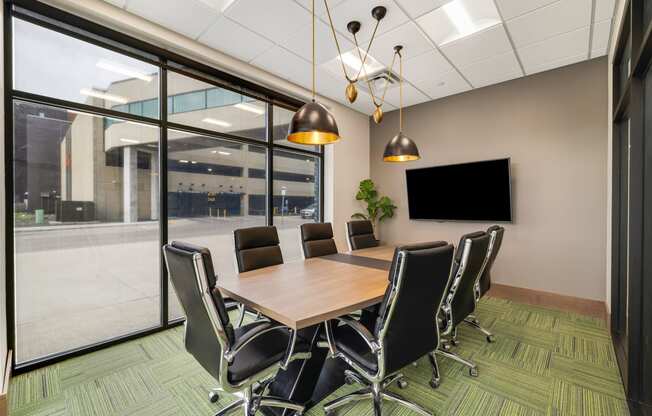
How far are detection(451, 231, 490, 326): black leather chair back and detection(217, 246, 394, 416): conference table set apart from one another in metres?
0.57

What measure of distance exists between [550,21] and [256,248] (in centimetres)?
368

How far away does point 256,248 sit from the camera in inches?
110

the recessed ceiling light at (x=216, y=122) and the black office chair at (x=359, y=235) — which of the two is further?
the black office chair at (x=359, y=235)

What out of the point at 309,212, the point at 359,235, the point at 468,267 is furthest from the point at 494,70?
the point at 309,212

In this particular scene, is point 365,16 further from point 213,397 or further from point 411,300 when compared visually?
point 213,397

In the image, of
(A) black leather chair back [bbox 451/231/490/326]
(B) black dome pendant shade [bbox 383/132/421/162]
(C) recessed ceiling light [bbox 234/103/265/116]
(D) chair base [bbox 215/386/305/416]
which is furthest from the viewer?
(C) recessed ceiling light [bbox 234/103/265/116]

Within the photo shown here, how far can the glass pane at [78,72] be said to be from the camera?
2365 mm

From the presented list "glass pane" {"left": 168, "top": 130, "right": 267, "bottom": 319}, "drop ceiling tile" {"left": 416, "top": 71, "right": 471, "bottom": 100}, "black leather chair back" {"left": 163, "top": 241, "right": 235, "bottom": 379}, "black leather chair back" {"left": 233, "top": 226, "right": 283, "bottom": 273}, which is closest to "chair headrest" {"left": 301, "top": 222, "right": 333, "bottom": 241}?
"black leather chair back" {"left": 233, "top": 226, "right": 283, "bottom": 273}

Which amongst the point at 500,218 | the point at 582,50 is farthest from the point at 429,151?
the point at 582,50

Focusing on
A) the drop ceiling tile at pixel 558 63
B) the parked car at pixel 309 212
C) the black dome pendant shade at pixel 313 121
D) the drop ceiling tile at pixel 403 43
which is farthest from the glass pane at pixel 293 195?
the drop ceiling tile at pixel 558 63

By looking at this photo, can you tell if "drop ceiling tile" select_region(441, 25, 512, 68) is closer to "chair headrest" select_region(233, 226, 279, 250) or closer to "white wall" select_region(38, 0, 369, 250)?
"white wall" select_region(38, 0, 369, 250)

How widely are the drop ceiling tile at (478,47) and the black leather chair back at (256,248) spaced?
2933mm

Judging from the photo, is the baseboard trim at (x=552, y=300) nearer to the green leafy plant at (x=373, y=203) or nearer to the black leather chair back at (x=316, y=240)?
the green leafy plant at (x=373, y=203)

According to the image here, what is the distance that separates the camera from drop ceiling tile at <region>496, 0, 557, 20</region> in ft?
8.27
